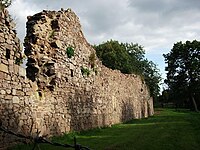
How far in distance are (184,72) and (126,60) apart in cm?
1043

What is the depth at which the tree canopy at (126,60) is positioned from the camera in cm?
5788

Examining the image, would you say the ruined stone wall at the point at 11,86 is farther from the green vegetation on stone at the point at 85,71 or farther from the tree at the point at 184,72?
the tree at the point at 184,72

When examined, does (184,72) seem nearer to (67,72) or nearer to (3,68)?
(67,72)

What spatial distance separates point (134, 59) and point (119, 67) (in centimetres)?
1397

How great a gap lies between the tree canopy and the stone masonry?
33.3m

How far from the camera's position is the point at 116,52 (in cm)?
5981

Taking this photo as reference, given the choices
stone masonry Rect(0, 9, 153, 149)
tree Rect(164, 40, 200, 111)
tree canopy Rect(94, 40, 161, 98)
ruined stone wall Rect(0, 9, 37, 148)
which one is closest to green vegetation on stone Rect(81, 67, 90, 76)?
stone masonry Rect(0, 9, 153, 149)

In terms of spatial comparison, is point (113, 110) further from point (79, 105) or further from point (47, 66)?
point (47, 66)

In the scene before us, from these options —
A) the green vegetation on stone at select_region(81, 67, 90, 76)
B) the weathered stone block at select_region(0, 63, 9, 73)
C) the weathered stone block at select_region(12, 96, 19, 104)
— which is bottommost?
the weathered stone block at select_region(12, 96, 19, 104)

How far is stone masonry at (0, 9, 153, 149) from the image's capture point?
970cm

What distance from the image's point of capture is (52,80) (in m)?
12.9

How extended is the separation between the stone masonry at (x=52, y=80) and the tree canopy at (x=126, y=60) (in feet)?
109

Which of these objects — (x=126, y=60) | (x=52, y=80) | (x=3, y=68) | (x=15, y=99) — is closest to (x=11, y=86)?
(x=15, y=99)

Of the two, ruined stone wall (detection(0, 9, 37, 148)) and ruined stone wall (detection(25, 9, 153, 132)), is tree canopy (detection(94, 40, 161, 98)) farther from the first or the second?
ruined stone wall (detection(0, 9, 37, 148))
